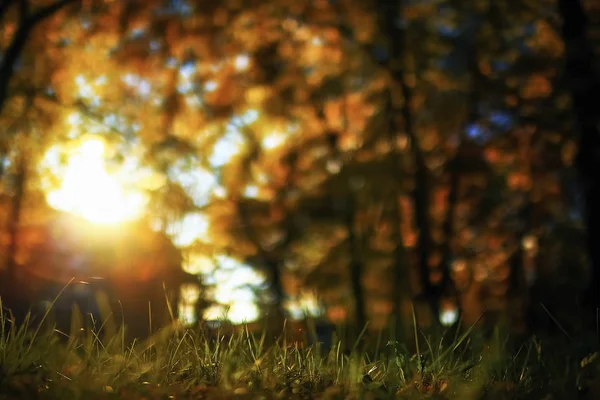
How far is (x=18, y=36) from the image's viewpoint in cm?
1016

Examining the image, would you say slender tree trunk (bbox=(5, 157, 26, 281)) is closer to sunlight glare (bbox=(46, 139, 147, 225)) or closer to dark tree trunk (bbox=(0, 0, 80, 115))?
sunlight glare (bbox=(46, 139, 147, 225))

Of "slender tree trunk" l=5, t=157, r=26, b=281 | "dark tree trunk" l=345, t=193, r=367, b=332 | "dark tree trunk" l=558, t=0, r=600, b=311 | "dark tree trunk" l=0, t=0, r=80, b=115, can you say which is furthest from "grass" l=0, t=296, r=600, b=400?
"slender tree trunk" l=5, t=157, r=26, b=281

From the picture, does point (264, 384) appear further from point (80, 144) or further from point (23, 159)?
point (23, 159)

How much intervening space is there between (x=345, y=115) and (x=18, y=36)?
8750 mm

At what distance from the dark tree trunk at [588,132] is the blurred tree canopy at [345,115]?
154 millimetres

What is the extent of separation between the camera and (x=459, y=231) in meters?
17.0

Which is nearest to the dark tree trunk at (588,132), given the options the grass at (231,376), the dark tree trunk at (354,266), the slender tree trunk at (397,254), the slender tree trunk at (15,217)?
the slender tree trunk at (397,254)

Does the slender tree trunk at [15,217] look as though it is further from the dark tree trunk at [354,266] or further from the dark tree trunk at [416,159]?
the dark tree trunk at [416,159]

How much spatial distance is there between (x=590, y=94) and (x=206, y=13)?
6264mm

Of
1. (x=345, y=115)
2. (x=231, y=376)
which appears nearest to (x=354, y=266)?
(x=345, y=115)

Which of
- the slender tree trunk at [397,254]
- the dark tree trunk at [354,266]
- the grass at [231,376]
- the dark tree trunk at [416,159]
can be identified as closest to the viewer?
the grass at [231,376]

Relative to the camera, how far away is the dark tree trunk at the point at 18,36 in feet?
32.1

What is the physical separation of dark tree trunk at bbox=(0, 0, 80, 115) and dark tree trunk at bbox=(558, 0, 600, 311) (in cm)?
828

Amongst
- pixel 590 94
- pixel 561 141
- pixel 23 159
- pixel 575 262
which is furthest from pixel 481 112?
pixel 23 159
